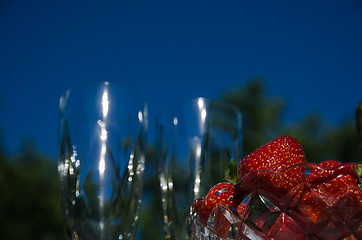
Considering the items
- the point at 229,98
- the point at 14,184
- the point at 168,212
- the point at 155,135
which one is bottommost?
the point at 14,184

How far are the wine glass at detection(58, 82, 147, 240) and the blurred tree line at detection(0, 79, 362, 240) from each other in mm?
11215

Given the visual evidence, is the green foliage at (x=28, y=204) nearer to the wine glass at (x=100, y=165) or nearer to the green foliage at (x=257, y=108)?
the green foliage at (x=257, y=108)

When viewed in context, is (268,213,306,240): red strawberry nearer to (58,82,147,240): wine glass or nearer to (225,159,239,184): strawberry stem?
(225,159,239,184): strawberry stem

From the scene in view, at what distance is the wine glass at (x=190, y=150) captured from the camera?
892 millimetres

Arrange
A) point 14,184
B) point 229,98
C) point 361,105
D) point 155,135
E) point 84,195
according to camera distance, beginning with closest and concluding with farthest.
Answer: point 84,195
point 155,135
point 361,105
point 229,98
point 14,184

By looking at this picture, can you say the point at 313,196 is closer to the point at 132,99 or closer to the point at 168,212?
the point at 168,212

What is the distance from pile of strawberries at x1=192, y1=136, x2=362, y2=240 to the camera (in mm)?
571

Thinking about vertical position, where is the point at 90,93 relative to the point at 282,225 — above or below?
above

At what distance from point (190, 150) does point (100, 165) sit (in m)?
0.24

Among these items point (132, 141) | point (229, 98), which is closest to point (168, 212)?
point (132, 141)

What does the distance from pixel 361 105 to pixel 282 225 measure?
2.69 feet

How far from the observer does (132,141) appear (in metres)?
0.87

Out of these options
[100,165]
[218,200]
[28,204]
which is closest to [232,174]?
[218,200]

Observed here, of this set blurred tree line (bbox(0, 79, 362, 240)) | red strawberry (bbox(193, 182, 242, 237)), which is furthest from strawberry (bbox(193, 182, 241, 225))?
blurred tree line (bbox(0, 79, 362, 240))
